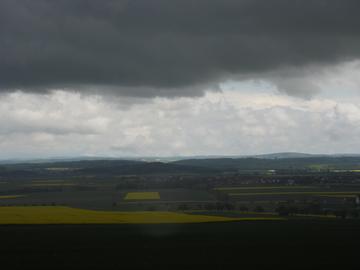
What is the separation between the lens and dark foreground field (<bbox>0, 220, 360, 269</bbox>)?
33.8 meters

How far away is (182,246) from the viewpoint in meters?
41.1

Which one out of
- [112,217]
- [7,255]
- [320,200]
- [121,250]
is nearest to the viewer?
[7,255]

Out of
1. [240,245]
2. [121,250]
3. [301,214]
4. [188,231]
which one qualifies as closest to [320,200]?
[301,214]

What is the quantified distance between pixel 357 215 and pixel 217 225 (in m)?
25.0

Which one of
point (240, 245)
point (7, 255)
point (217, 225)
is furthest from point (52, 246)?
point (217, 225)

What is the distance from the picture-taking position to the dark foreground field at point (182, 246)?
33.8 meters

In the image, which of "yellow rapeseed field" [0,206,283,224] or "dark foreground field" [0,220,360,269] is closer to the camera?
"dark foreground field" [0,220,360,269]

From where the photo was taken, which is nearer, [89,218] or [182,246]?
[182,246]

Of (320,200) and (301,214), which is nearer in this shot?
(301,214)

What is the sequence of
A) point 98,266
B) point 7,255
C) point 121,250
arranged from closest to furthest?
point 98,266 → point 7,255 → point 121,250

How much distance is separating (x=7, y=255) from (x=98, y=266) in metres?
8.16

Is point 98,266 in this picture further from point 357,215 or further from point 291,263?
point 357,215

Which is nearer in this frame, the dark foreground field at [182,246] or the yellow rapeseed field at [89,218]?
the dark foreground field at [182,246]

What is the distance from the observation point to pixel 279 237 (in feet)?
156
